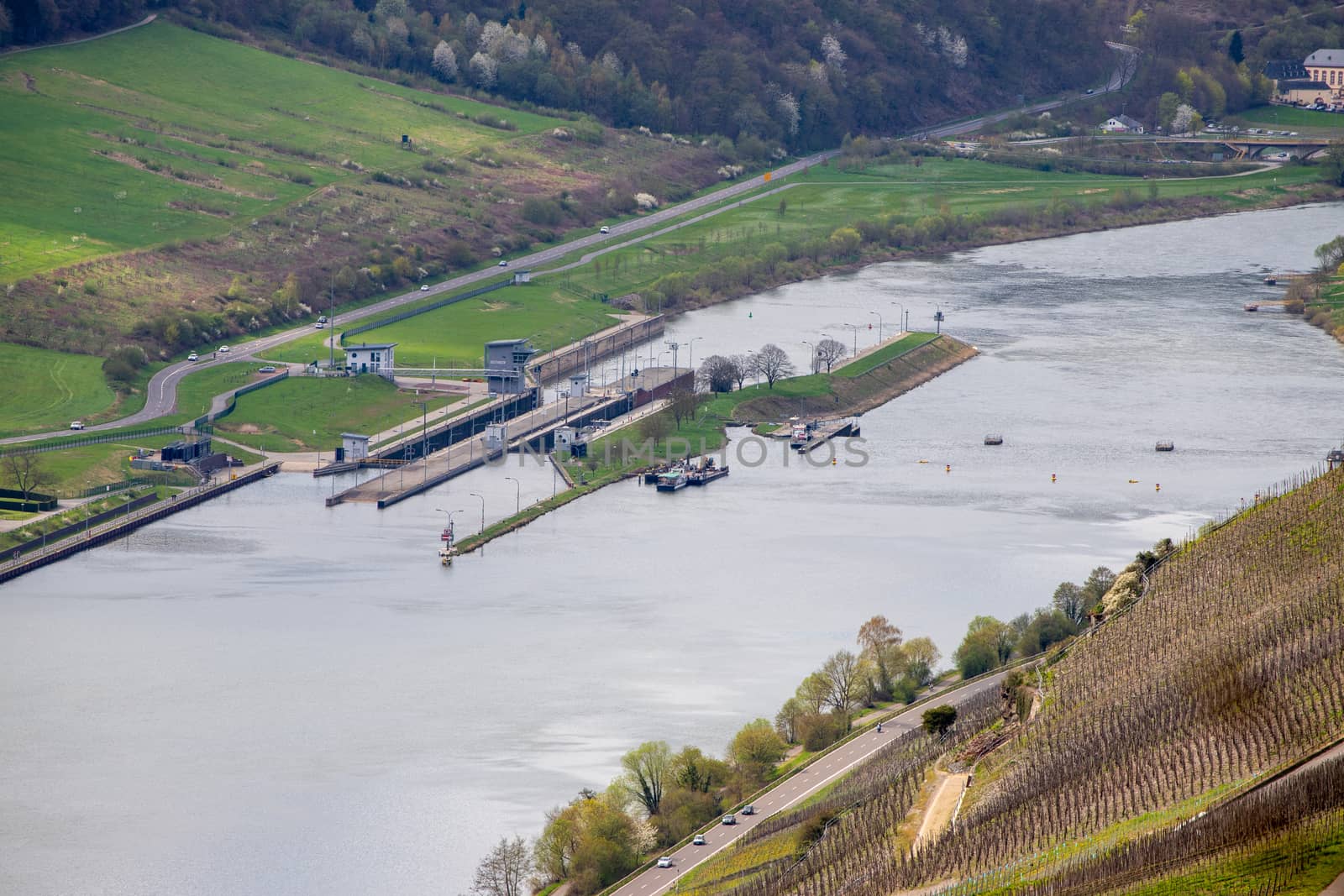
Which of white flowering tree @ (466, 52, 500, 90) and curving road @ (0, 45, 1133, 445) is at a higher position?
white flowering tree @ (466, 52, 500, 90)

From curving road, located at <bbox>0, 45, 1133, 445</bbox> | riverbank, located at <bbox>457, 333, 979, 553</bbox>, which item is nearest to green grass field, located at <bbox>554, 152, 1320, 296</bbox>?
curving road, located at <bbox>0, 45, 1133, 445</bbox>

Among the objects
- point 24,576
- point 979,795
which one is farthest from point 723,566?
point 979,795

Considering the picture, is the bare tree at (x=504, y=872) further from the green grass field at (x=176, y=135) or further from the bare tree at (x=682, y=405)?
the green grass field at (x=176, y=135)

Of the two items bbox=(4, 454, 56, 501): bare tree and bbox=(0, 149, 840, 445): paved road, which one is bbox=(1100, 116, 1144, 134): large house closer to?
bbox=(0, 149, 840, 445): paved road

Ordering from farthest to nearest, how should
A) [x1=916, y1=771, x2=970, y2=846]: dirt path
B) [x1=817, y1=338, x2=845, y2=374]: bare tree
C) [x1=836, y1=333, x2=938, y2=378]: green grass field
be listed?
[x1=836, y1=333, x2=938, y2=378]: green grass field → [x1=817, y1=338, x2=845, y2=374]: bare tree → [x1=916, y1=771, x2=970, y2=846]: dirt path

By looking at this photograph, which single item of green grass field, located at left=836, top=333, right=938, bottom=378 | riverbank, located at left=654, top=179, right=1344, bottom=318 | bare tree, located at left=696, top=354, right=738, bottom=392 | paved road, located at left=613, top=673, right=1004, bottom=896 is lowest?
paved road, located at left=613, top=673, right=1004, bottom=896

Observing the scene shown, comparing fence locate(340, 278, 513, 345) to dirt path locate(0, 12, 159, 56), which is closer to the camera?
fence locate(340, 278, 513, 345)

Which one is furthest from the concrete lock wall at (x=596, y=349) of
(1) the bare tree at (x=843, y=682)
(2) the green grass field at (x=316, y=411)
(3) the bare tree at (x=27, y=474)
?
(1) the bare tree at (x=843, y=682)
